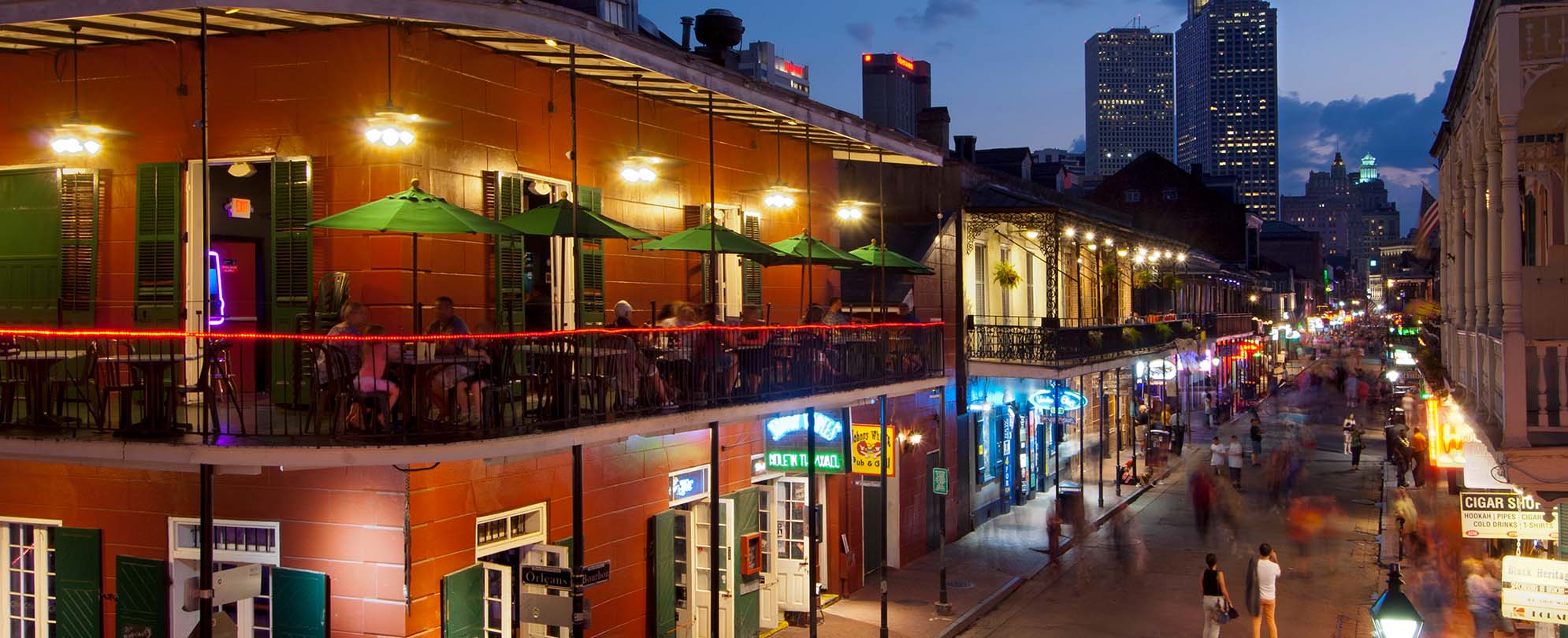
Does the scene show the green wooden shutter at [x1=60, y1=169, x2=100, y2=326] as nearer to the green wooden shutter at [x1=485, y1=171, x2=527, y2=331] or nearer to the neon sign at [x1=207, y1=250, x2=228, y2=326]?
the neon sign at [x1=207, y1=250, x2=228, y2=326]

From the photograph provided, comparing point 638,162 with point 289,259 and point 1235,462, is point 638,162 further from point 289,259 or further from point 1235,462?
point 1235,462

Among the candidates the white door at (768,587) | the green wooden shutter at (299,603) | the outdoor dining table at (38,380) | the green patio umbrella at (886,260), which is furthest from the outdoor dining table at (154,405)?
the green patio umbrella at (886,260)

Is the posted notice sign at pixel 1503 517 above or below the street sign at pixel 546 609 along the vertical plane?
above

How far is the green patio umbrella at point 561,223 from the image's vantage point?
36.5ft

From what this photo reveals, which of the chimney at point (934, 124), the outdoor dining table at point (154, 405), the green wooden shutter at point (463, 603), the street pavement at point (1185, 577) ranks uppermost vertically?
the chimney at point (934, 124)

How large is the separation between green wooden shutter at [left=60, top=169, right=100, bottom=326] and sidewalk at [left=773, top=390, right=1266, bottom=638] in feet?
32.3

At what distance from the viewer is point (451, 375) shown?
32.1 ft

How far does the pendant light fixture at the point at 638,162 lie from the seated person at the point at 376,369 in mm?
5024

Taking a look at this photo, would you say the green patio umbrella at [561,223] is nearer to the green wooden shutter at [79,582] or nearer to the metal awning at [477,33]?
the metal awning at [477,33]

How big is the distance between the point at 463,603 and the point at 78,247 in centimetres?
545

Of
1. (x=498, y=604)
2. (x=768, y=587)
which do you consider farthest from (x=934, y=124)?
(x=498, y=604)

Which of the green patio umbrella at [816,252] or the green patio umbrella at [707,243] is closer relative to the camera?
the green patio umbrella at [707,243]

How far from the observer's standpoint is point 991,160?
40781 mm

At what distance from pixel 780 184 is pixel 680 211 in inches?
62.4
